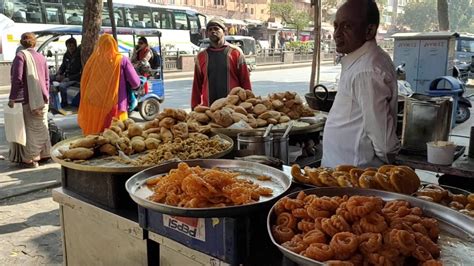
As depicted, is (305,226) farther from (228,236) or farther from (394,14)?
(394,14)

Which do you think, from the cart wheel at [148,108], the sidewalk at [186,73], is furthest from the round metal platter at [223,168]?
the sidewalk at [186,73]

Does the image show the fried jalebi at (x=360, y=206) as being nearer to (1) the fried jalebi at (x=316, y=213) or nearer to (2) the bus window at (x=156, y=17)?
(1) the fried jalebi at (x=316, y=213)

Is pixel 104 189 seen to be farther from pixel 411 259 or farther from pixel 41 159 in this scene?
pixel 41 159

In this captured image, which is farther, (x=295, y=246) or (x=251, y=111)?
(x=251, y=111)

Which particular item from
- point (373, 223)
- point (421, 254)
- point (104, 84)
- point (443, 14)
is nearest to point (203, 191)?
point (373, 223)

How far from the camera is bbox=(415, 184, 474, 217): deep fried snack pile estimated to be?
4.80 ft

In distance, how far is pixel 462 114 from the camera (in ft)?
27.3

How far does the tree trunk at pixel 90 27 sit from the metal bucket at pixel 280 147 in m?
4.52

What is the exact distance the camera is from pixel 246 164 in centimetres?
190

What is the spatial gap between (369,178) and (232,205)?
539 mm

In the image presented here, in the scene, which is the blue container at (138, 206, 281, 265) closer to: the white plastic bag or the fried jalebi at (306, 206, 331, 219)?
the fried jalebi at (306, 206, 331, 219)

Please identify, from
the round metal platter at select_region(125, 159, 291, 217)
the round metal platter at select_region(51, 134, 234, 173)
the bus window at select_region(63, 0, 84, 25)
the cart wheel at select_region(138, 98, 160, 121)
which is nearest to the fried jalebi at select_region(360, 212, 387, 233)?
the round metal platter at select_region(125, 159, 291, 217)

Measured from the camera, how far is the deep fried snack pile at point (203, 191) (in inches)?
54.8

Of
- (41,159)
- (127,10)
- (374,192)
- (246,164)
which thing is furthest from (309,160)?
(127,10)
